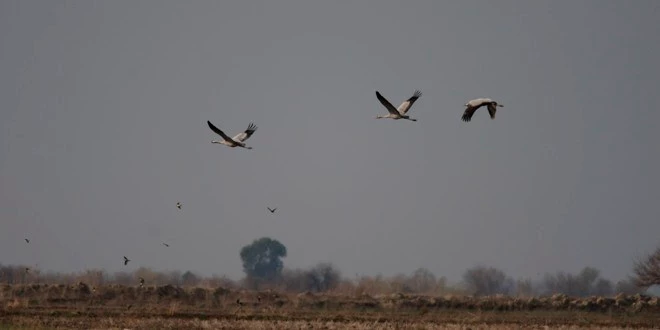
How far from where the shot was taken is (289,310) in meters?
44.4

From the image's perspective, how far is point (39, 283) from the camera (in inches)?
1928

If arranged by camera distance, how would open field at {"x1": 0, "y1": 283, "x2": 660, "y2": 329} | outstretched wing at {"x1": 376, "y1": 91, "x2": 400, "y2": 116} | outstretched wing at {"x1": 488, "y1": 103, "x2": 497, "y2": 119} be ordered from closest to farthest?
outstretched wing at {"x1": 376, "y1": 91, "x2": 400, "y2": 116}, outstretched wing at {"x1": 488, "y1": 103, "x2": 497, "y2": 119}, open field at {"x1": 0, "y1": 283, "x2": 660, "y2": 329}

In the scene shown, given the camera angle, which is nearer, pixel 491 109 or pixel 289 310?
pixel 491 109

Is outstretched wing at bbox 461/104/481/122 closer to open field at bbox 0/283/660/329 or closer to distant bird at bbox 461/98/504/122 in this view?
distant bird at bbox 461/98/504/122

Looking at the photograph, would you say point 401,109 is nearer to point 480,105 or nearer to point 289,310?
point 480,105

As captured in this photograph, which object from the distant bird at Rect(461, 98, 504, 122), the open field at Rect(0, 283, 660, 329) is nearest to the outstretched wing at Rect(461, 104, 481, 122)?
the distant bird at Rect(461, 98, 504, 122)

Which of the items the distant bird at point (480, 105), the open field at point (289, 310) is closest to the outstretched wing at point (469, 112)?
the distant bird at point (480, 105)

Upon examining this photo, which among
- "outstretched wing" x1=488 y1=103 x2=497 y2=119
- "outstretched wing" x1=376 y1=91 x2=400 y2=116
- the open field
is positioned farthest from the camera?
the open field

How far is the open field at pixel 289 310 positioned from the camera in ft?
108

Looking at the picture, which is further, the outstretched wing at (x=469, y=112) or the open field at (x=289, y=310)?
the open field at (x=289, y=310)

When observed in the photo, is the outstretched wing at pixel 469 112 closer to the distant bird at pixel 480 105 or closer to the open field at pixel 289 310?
the distant bird at pixel 480 105

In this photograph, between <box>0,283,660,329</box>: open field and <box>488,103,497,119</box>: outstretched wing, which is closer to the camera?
<box>488,103,497,119</box>: outstretched wing

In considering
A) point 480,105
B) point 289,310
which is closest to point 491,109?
point 480,105

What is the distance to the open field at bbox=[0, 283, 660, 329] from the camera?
3284cm
